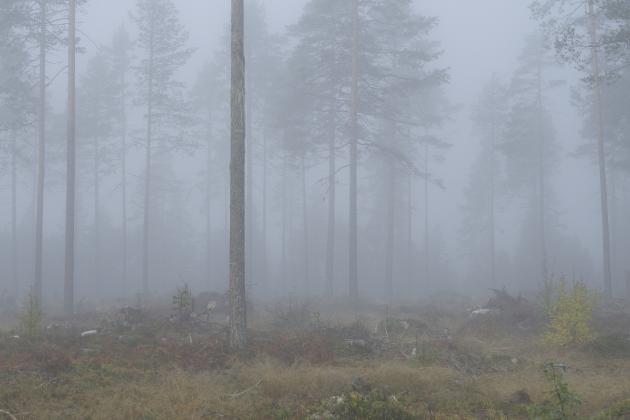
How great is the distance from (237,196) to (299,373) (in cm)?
361

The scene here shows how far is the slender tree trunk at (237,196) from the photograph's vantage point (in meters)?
9.58

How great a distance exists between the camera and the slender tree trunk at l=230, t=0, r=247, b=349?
9.58m

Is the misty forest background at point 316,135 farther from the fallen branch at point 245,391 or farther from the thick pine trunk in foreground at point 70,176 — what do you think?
the fallen branch at point 245,391

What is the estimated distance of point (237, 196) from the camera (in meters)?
9.83

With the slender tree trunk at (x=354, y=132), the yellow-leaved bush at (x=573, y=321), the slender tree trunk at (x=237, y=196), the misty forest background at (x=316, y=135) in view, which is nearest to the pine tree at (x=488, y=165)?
the misty forest background at (x=316, y=135)

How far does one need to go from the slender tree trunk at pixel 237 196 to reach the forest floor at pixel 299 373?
0.51 m

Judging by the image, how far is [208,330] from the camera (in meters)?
11.4

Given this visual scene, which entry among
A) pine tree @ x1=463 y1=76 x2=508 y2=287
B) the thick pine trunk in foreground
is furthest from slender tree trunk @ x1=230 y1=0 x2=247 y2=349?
pine tree @ x1=463 y1=76 x2=508 y2=287

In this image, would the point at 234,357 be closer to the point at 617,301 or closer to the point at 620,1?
the point at 620,1

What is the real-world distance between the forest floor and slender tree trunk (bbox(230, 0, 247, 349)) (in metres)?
0.51

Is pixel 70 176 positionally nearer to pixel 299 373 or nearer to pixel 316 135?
pixel 316 135

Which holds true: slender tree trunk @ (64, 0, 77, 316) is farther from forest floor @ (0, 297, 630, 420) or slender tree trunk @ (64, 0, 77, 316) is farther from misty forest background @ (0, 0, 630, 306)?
forest floor @ (0, 297, 630, 420)

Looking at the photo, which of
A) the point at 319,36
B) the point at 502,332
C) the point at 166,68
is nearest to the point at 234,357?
the point at 502,332

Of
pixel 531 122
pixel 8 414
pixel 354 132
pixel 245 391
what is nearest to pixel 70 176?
pixel 354 132
